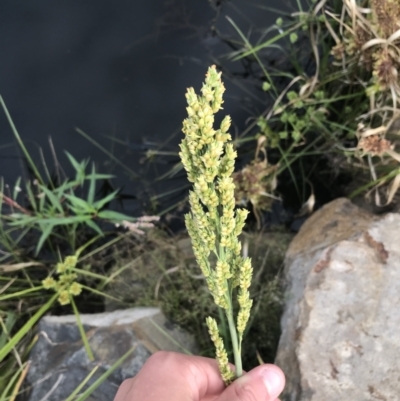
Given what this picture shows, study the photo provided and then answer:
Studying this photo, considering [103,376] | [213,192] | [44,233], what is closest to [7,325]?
[44,233]

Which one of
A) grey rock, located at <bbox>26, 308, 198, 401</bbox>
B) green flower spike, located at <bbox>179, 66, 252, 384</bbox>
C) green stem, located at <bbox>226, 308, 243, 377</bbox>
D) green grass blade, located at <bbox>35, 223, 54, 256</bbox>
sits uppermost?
green flower spike, located at <bbox>179, 66, 252, 384</bbox>

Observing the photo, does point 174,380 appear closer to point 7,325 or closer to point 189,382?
point 189,382

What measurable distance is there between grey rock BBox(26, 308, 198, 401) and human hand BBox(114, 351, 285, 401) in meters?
0.51

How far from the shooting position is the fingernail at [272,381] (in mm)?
1486

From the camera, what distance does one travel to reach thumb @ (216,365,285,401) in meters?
1.35

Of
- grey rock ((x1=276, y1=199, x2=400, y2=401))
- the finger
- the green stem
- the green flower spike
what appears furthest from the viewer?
grey rock ((x1=276, y1=199, x2=400, y2=401))

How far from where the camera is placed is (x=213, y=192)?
928 millimetres

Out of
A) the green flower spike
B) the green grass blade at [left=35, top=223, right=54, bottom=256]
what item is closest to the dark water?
the green grass blade at [left=35, top=223, right=54, bottom=256]

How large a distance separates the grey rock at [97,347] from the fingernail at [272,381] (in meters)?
0.70

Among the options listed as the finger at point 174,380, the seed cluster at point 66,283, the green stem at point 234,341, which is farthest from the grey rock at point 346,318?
the seed cluster at point 66,283

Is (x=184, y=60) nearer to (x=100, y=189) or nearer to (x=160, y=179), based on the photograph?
(x=160, y=179)

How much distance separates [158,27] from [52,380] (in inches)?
83.4

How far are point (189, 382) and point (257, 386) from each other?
0.23 metres

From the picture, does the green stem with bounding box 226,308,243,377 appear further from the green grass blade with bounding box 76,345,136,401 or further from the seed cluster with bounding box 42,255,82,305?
the seed cluster with bounding box 42,255,82,305
